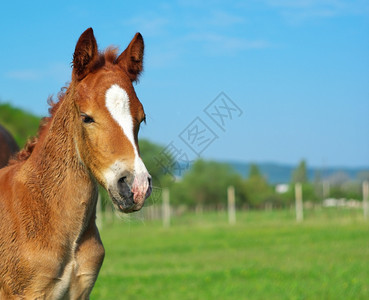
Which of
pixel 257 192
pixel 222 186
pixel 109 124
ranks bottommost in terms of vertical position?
pixel 109 124

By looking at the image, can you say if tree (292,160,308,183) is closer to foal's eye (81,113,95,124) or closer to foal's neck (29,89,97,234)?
foal's neck (29,89,97,234)

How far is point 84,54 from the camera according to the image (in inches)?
138

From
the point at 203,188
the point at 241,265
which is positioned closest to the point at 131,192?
the point at 241,265

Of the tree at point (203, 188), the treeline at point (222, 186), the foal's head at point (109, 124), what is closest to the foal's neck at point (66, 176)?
the foal's head at point (109, 124)

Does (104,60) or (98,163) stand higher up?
(104,60)

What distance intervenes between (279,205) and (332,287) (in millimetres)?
37518

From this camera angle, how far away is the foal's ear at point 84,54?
3.49 meters

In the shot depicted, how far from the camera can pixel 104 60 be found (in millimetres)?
3631

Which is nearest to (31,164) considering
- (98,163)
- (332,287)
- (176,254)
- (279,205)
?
(98,163)

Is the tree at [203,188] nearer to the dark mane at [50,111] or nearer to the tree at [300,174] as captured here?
the tree at [300,174]

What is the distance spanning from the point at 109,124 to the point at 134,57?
68 cm

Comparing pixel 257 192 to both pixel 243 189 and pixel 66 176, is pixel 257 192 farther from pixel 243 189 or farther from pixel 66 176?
pixel 66 176

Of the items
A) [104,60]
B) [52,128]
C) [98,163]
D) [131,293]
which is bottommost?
[131,293]

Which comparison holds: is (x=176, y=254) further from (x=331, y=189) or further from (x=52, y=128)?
(x=331, y=189)
